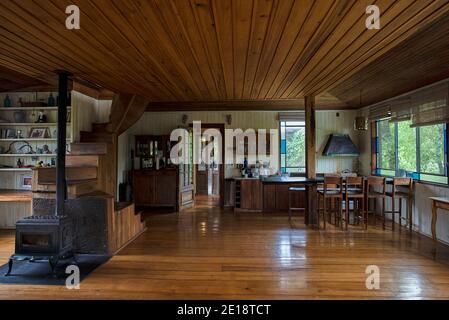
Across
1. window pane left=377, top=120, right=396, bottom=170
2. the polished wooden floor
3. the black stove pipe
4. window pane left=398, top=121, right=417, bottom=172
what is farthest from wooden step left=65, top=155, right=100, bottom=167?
window pane left=377, top=120, right=396, bottom=170

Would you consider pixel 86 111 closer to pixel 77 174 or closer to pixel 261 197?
pixel 77 174

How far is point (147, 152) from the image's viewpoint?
7051 mm

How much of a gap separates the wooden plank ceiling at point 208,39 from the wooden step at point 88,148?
96cm

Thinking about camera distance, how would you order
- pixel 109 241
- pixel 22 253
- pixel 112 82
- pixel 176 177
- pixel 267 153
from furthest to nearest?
pixel 267 153, pixel 176 177, pixel 112 82, pixel 109 241, pixel 22 253

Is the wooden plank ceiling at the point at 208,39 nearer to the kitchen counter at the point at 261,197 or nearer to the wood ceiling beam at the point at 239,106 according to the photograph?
the wood ceiling beam at the point at 239,106

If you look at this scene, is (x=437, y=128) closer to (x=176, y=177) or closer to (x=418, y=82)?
(x=418, y=82)

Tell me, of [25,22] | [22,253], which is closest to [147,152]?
[22,253]

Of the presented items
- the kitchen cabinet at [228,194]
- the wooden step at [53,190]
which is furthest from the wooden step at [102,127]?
the kitchen cabinet at [228,194]

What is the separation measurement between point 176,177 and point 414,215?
195 inches

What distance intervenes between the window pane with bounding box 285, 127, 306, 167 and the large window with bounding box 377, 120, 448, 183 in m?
1.77

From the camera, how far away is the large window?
15.1ft

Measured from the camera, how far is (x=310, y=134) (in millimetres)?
5391

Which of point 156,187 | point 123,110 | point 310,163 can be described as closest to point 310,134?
point 310,163

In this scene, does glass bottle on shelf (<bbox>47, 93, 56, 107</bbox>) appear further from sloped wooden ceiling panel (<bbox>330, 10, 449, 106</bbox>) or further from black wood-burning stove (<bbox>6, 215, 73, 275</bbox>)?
sloped wooden ceiling panel (<bbox>330, 10, 449, 106</bbox>)
